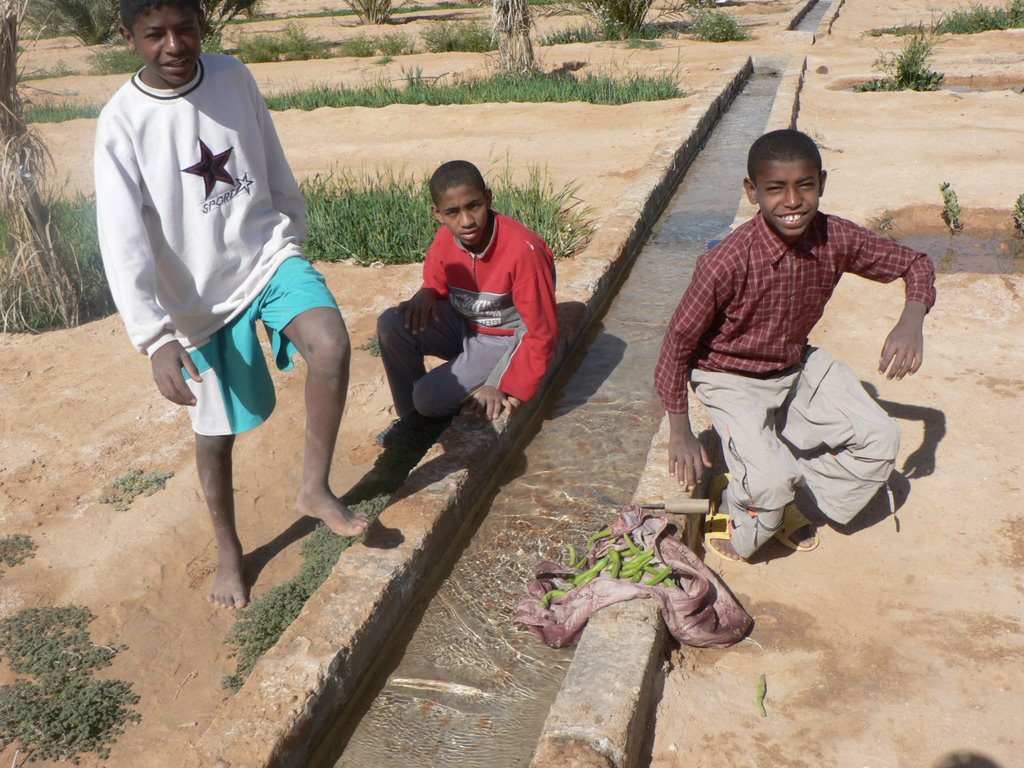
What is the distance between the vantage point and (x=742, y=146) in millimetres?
8703

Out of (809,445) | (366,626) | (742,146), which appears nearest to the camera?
(366,626)

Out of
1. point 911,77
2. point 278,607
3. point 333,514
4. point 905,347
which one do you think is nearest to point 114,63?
point 911,77

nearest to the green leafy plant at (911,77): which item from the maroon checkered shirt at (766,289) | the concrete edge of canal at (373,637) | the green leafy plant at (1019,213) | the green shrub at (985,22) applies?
the green shrub at (985,22)

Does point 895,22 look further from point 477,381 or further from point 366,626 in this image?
point 366,626

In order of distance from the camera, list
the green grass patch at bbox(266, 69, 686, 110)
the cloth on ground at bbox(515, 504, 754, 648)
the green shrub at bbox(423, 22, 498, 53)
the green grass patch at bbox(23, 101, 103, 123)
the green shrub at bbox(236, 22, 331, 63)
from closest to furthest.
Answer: the cloth on ground at bbox(515, 504, 754, 648), the green grass patch at bbox(266, 69, 686, 110), the green grass patch at bbox(23, 101, 103, 123), the green shrub at bbox(423, 22, 498, 53), the green shrub at bbox(236, 22, 331, 63)

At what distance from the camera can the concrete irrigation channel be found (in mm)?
2242

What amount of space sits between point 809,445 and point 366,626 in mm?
1549

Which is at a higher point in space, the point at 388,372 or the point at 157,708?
the point at 388,372

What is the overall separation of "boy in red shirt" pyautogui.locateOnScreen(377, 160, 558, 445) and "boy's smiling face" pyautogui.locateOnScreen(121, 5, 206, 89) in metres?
1.09

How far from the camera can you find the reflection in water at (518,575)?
2.56 metres

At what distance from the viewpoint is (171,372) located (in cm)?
252

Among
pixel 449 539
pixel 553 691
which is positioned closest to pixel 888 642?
pixel 553 691

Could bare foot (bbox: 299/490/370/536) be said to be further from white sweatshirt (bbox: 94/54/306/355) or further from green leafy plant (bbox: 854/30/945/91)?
green leafy plant (bbox: 854/30/945/91)

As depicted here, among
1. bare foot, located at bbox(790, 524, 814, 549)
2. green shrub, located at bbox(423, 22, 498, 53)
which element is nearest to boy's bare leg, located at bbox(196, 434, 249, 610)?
bare foot, located at bbox(790, 524, 814, 549)
